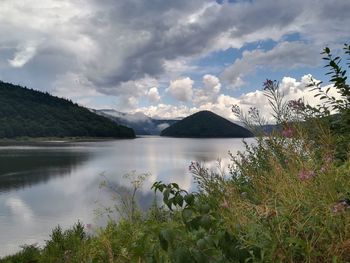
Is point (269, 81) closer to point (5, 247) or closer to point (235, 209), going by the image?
point (235, 209)

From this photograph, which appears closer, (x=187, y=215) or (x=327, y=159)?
(x=187, y=215)

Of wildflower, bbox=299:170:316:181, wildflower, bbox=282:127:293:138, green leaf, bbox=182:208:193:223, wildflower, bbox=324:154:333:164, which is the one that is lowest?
green leaf, bbox=182:208:193:223

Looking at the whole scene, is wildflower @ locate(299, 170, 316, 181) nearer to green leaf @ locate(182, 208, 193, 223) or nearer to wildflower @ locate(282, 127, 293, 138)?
green leaf @ locate(182, 208, 193, 223)

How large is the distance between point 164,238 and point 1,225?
2778 centimetres

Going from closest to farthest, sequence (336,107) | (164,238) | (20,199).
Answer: (164,238) → (336,107) → (20,199)

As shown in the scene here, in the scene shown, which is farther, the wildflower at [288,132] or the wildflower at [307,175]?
the wildflower at [288,132]

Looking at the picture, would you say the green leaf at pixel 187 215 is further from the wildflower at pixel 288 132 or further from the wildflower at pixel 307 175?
the wildflower at pixel 288 132

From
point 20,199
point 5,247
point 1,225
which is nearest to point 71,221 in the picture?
point 1,225

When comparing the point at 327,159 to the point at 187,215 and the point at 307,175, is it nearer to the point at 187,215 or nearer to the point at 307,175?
the point at 307,175

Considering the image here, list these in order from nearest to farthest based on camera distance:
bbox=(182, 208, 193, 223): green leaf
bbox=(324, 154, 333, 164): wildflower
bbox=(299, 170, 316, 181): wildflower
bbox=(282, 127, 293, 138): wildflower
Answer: bbox=(182, 208, 193, 223): green leaf
bbox=(299, 170, 316, 181): wildflower
bbox=(324, 154, 333, 164): wildflower
bbox=(282, 127, 293, 138): wildflower

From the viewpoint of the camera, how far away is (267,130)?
4859 millimetres

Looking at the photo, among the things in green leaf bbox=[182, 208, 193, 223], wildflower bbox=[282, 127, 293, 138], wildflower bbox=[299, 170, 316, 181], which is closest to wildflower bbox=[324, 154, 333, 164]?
wildflower bbox=[299, 170, 316, 181]

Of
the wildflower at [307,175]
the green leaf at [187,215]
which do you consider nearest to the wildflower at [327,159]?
the wildflower at [307,175]

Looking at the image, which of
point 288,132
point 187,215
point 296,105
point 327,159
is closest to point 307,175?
point 327,159
